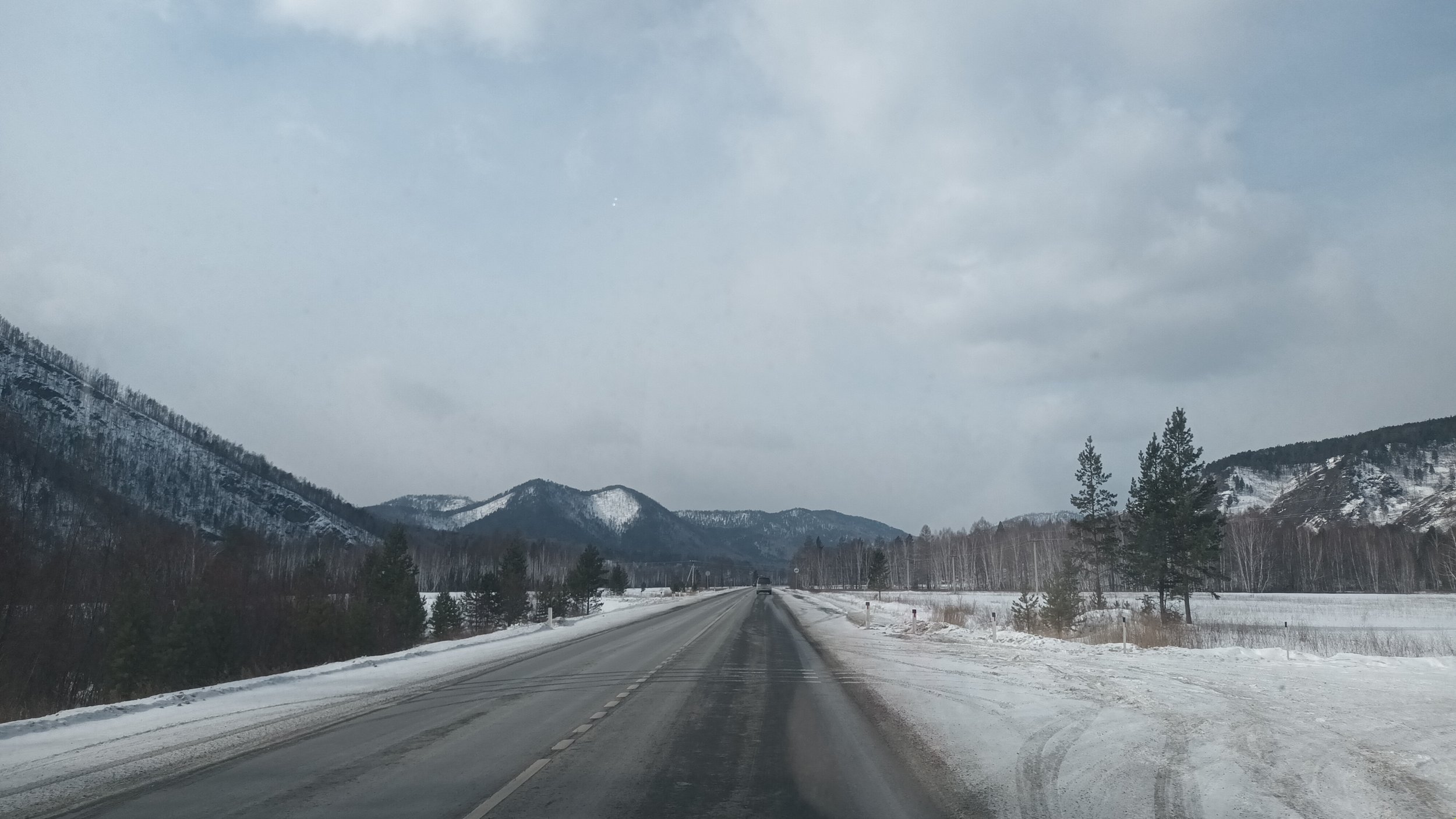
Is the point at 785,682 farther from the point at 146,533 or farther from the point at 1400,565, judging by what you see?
the point at 1400,565

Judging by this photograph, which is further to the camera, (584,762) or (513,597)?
(513,597)

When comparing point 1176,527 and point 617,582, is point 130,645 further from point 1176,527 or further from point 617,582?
point 617,582

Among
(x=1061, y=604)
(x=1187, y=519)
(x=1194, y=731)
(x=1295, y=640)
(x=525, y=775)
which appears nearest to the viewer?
(x=525, y=775)

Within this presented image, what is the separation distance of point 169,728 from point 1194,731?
13.3 metres

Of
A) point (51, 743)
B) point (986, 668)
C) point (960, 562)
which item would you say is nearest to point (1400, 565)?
point (960, 562)

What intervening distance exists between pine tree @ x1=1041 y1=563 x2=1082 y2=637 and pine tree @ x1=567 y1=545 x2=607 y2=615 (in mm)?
51529

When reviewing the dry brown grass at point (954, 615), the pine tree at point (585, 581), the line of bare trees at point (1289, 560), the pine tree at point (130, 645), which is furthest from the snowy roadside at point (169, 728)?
the line of bare trees at point (1289, 560)

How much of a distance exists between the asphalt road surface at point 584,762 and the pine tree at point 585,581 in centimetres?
6508

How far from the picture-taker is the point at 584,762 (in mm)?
8406

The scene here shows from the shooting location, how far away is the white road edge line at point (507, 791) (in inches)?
248

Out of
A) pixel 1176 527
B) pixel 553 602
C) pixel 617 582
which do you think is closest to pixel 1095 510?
pixel 1176 527

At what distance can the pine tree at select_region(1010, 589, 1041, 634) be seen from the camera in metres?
32.9

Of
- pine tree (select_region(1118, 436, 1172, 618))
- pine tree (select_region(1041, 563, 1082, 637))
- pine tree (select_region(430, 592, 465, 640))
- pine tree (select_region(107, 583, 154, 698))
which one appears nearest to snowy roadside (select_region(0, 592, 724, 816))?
pine tree (select_region(107, 583, 154, 698))

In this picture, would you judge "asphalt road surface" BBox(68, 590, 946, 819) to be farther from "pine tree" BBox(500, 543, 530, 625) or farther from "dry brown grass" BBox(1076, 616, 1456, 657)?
"pine tree" BBox(500, 543, 530, 625)
